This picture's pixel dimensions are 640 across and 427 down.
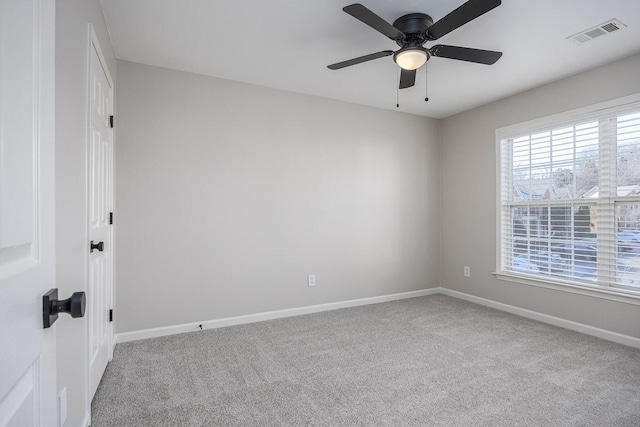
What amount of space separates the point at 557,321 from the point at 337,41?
3.53m

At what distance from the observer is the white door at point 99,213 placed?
6.53 feet

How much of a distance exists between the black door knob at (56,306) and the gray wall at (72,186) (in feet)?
2.67

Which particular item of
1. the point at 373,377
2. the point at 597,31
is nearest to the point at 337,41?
the point at 597,31

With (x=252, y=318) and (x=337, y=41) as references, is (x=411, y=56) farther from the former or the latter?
(x=252, y=318)

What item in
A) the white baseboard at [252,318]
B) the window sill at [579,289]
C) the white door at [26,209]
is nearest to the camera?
the white door at [26,209]

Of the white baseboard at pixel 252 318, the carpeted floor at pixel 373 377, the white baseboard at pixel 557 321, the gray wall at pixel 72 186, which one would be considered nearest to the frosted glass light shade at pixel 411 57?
the gray wall at pixel 72 186

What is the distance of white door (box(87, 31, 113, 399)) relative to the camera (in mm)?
1990

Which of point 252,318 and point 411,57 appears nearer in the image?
point 411,57

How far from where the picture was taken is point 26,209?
0.60 metres

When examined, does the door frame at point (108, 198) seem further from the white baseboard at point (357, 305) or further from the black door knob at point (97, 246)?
the white baseboard at point (357, 305)

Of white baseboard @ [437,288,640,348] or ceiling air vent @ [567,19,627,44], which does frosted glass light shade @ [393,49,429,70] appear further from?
white baseboard @ [437,288,640,348]

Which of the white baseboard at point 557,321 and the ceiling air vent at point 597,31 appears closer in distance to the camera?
the ceiling air vent at point 597,31

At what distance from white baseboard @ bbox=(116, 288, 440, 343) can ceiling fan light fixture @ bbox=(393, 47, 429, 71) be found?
2.74 m

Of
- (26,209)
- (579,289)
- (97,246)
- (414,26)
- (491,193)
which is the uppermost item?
(414,26)
